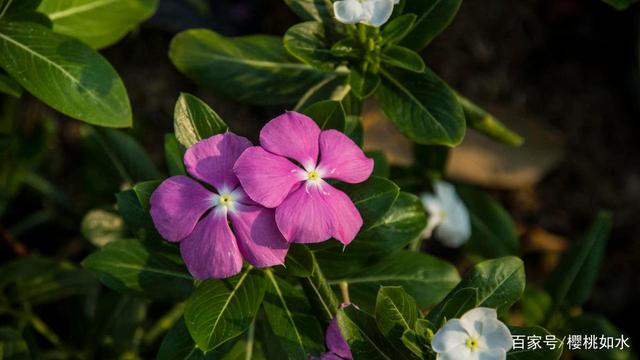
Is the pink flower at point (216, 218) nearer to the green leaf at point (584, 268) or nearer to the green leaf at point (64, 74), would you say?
the green leaf at point (64, 74)

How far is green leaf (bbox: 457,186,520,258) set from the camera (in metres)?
2.35

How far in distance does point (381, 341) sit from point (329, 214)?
0.93ft

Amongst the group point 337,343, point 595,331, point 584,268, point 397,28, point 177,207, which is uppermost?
point 397,28

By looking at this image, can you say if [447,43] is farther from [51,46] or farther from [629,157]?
[51,46]

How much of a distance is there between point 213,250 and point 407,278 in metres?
0.61

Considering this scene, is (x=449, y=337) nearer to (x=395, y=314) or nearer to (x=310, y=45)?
(x=395, y=314)

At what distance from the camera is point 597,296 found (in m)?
2.90

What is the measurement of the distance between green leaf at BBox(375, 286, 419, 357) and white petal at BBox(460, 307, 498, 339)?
0.11 metres

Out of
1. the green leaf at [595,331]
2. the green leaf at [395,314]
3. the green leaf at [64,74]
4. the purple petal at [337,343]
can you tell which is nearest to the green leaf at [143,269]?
the green leaf at [64,74]

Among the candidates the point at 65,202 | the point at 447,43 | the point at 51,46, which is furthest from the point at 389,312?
the point at 447,43

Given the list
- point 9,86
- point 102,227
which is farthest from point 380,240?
point 9,86

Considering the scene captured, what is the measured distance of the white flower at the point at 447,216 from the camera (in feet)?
7.80

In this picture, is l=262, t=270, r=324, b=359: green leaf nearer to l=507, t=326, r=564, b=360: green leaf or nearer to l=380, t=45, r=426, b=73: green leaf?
l=507, t=326, r=564, b=360: green leaf

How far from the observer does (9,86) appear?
1642 mm
